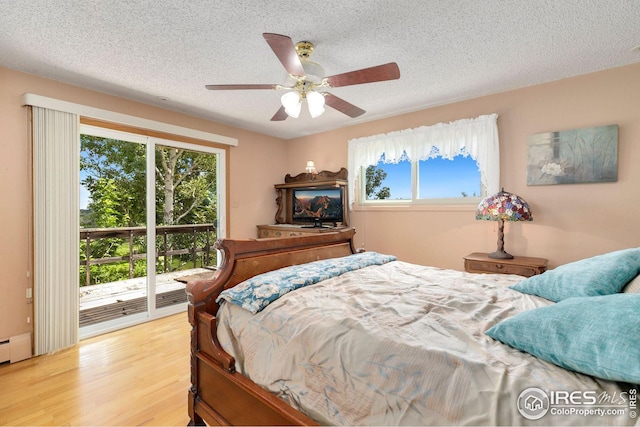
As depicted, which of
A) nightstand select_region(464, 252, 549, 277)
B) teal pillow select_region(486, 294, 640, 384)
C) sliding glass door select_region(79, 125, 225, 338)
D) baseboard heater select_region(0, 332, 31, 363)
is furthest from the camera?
sliding glass door select_region(79, 125, 225, 338)

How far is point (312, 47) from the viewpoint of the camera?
2133 millimetres

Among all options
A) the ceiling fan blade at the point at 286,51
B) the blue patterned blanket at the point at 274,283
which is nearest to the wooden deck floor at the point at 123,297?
the blue patterned blanket at the point at 274,283

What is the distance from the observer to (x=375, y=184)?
414 cm

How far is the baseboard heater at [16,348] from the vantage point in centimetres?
241

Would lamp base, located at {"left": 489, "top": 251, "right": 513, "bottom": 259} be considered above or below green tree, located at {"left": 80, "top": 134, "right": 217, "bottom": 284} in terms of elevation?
below

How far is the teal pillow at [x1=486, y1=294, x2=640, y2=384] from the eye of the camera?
73 centimetres

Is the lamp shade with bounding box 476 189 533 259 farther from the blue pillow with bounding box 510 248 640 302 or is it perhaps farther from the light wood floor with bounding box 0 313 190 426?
the light wood floor with bounding box 0 313 190 426

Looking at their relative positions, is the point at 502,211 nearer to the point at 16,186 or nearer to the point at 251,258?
the point at 251,258

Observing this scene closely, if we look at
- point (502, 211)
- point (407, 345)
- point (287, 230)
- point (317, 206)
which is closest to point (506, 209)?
point (502, 211)

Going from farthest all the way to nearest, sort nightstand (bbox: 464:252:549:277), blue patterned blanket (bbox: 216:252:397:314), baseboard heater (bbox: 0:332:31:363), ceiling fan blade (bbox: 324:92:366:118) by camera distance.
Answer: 1. nightstand (bbox: 464:252:549:277)
2. baseboard heater (bbox: 0:332:31:363)
3. ceiling fan blade (bbox: 324:92:366:118)
4. blue patterned blanket (bbox: 216:252:397:314)

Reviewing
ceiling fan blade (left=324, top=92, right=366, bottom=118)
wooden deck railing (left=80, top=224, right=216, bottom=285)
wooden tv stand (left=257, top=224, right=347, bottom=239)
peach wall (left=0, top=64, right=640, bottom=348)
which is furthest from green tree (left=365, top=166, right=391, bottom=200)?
wooden deck railing (left=80, top=224, right=216, bottom=285)

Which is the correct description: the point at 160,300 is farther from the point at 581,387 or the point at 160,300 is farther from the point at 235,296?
the point at 581,387

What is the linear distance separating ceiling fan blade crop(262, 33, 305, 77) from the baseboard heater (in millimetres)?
3143

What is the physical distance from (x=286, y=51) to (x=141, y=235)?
2871mm
